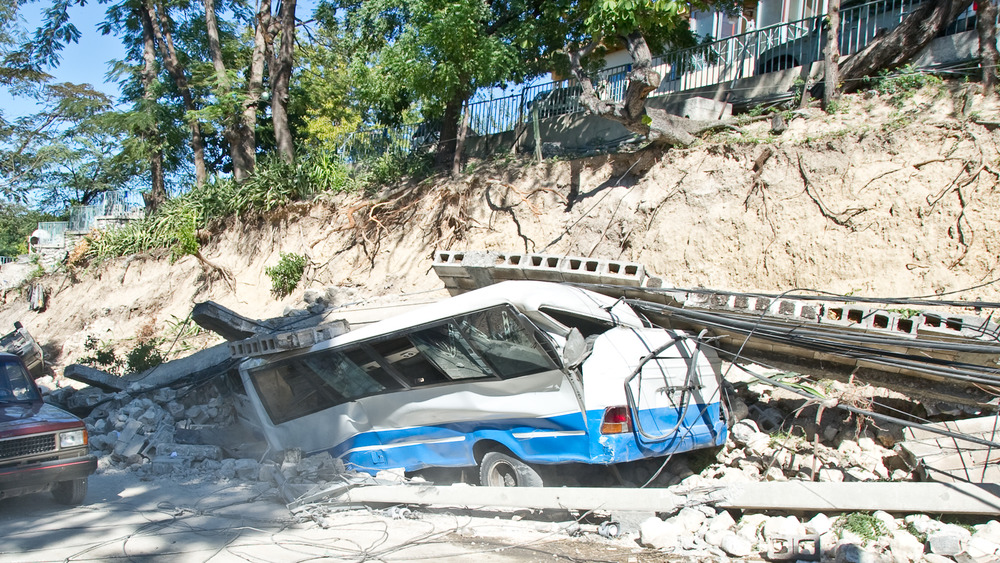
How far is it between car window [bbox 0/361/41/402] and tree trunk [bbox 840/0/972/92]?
12.6m

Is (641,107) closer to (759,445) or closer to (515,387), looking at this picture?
(759,445)

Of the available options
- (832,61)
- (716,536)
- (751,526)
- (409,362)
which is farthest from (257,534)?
(832,61)

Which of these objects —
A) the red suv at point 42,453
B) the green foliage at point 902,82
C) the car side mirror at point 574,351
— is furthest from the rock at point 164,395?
the green foliage at point 902,82

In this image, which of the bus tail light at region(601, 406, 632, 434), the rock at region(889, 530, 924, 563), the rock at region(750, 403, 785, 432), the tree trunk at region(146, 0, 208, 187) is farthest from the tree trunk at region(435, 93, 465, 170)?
the rock at region(889, 530, 924, 563)

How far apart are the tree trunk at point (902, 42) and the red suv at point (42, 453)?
1213 cm

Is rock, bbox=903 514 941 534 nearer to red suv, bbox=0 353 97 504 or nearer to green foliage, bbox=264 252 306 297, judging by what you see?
red suv, bbox=0 353 97 504

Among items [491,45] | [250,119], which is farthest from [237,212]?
[491,45]

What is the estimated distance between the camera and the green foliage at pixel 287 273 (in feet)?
56.9

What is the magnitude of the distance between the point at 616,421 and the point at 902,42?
29.3 ft

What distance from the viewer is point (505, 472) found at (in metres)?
6.83

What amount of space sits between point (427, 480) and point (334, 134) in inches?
770

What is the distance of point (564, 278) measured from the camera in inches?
340

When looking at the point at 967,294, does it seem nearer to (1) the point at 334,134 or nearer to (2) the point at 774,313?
(2) the point at 774,313

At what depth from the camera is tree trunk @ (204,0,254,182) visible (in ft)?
68.8
